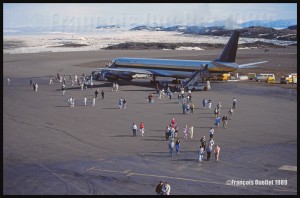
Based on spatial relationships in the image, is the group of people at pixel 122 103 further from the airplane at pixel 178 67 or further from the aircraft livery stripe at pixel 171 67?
the aircraft livery stripe at pixel 171 67

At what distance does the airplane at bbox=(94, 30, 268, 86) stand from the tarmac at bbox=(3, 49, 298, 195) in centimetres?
945

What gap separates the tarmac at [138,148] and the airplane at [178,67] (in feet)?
31.0

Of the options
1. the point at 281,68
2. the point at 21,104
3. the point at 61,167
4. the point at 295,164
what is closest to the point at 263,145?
the point at 295,164

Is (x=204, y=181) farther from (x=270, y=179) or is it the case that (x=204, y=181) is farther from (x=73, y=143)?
(x=73, y=143)

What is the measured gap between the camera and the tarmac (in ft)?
76.1

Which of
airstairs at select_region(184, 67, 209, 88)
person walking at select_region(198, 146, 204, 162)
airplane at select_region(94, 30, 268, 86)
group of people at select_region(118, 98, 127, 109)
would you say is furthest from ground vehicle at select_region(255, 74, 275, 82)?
person walking at select_region(198, 146, 204, 162)

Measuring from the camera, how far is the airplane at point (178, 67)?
2466 inches

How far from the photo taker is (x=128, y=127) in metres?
37.1

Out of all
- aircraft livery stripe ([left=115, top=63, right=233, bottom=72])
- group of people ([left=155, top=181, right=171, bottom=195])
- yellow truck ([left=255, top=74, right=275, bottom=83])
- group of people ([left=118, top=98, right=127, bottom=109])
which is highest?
aircraft livery stripe ([left=115, top=63, right=233, bottom=72])

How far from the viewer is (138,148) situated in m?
30.4

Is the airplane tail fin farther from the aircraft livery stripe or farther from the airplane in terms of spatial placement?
the aircraft livery stripe

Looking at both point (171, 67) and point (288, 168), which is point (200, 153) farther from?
point (171, 67)

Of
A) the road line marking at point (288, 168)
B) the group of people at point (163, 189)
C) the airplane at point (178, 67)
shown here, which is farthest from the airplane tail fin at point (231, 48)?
the group of people at point (163, 189)

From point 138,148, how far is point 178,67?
37.1 m
